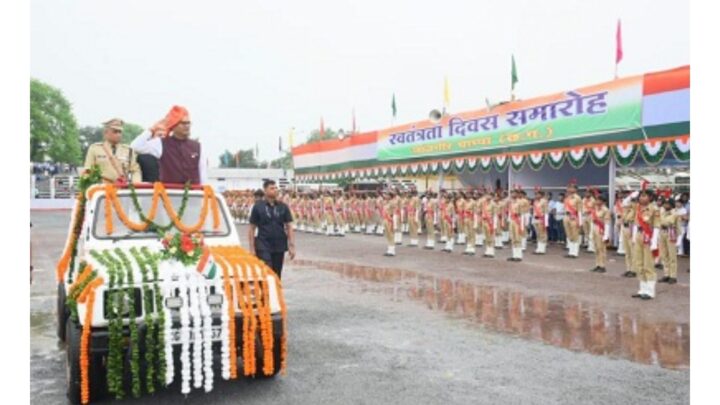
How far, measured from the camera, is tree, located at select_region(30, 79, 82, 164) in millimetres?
60794

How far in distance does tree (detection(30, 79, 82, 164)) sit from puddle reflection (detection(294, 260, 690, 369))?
199ft

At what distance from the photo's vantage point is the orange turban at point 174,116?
6145mm

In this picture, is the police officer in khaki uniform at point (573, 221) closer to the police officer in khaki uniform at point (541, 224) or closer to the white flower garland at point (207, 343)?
the police officer in khaki uniform at point (541, 224)

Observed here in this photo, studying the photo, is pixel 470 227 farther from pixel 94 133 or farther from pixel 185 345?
pixel 94 133

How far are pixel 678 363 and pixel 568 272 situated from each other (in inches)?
258

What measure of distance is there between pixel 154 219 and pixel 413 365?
2918 millimetres

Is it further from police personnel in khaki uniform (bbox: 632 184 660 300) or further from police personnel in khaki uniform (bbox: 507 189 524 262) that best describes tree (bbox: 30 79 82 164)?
police personnel in khaki uniform (bbox: 632 184 660 300)

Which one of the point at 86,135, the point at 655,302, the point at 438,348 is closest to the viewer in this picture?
the point at 438,348

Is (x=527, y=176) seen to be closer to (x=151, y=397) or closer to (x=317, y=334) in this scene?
(x=317, y=334)

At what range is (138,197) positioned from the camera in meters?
5.84

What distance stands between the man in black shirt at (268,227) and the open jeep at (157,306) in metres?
1.84

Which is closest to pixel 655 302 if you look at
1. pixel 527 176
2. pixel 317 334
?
pixel 317 334

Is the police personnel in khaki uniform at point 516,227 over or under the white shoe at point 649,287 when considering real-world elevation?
over

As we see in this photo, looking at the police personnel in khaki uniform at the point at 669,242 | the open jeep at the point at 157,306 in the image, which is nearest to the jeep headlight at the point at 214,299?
the open jeep at the point at 157,306
